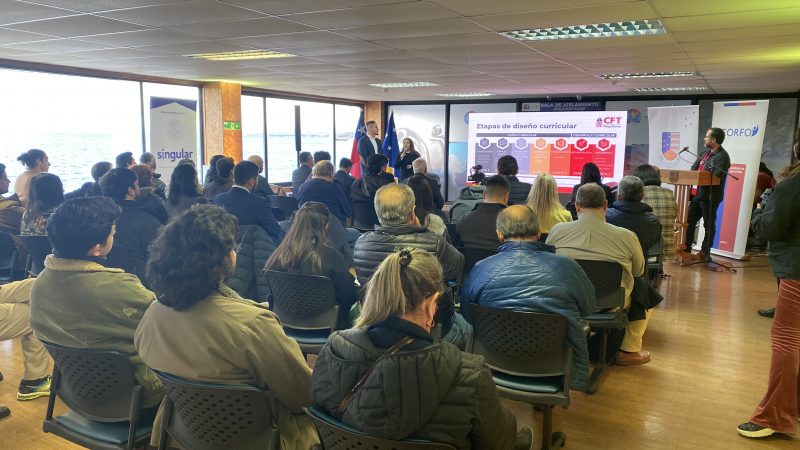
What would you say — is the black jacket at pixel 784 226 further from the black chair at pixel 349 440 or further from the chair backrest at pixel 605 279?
the black chair at pixel 349 440

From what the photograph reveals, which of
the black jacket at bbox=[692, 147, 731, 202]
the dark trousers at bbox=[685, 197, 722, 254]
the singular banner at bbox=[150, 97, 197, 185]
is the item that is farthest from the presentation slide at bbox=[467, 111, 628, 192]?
the singular banner at bbox=[150, 97, 197, 185]

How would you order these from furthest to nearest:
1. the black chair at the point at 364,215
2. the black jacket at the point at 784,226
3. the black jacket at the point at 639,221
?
the black chair at the point at 364,215
the black jacket at the point at 639,221
the black jacket at the point at 784,226

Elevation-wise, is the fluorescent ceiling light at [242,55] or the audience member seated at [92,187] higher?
the fluorescent ceiling light at [242,55]

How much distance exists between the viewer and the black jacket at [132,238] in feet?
11.6

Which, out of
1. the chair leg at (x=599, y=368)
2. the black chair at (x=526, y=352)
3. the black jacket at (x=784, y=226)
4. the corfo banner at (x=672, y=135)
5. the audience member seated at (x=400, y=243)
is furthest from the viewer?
the corfo banner at (x=672, y=135)

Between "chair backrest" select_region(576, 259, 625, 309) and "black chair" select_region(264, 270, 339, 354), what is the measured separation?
1.52 meters

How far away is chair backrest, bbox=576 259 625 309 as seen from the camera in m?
3.36

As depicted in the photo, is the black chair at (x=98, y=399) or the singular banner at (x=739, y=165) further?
the singular banner at (x=739, y=165)

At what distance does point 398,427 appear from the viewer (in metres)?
1.34

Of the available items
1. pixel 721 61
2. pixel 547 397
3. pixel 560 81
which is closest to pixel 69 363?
pixel 547 397

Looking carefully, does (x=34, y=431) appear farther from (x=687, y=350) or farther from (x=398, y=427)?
(x=687, y=350)

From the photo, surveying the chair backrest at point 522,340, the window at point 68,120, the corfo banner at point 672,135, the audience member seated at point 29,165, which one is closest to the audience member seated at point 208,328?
the chair backrest at point 522,340

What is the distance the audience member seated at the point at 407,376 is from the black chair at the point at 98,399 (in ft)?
2.83

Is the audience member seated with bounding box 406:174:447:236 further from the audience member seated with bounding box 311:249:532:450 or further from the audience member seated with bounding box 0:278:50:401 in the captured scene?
the audience member seated with bounding box 311:249:532:450
